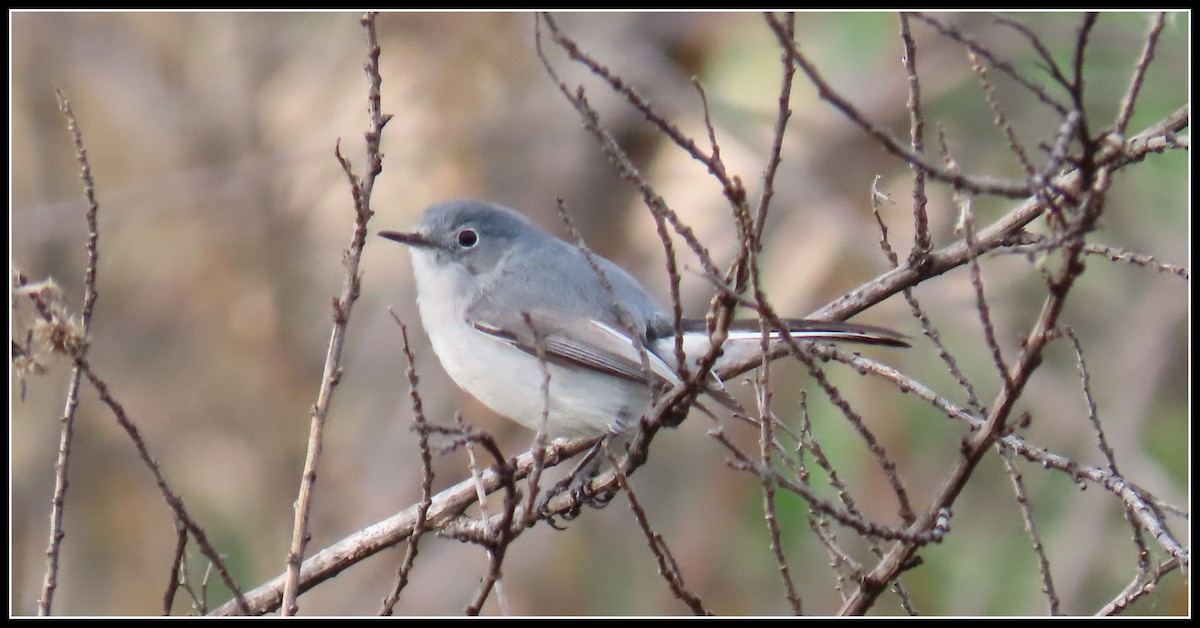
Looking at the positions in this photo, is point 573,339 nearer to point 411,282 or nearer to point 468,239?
point 468,239

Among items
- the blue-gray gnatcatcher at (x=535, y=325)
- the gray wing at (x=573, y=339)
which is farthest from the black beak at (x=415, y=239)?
the gray wing at (x=573, y=339)

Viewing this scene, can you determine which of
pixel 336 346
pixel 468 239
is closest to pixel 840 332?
pixel 336 346

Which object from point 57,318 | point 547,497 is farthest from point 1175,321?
point 57,318

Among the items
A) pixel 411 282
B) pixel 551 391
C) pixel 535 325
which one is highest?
pixel 411 282

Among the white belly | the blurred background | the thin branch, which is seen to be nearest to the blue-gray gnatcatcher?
the white belly

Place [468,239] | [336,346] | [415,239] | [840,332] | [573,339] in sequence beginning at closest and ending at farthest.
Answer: [336,346]
[840,332]
[573,339]
[415,239]
[468,239]

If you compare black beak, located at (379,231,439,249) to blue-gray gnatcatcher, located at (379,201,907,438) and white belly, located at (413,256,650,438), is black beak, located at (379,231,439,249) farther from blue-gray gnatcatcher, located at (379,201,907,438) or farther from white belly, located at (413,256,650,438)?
white belly, located at (413,256,650,438)

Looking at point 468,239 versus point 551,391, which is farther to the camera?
point 468,239
